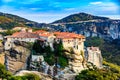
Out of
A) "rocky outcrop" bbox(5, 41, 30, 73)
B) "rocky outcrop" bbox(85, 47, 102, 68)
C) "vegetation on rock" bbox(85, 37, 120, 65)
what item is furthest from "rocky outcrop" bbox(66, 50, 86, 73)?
"vegetation on rock" bbox(85, 37, 120, 65)

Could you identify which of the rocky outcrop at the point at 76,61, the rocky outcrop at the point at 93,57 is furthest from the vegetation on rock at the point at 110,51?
the rocky outcrop at the point at 76,61

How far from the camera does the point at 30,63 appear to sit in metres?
45.3

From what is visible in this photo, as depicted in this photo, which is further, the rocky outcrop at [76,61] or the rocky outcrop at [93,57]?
the rocky outcrop at [93,57]

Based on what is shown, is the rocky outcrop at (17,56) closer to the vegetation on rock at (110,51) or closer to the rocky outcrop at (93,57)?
the rocky outcrop at (93,57)

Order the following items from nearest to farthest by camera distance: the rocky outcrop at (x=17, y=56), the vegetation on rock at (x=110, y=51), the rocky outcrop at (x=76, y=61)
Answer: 1. the rocky outcrop at (x=76, y=61)
2. the rocky outcrop at (x=17, y=56)
3. the vegetation on rock at (x=110, y=51)

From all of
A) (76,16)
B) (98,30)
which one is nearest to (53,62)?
(98,30)

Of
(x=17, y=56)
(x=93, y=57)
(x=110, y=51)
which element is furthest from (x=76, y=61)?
(x=110, y=51)

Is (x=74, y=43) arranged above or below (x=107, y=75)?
above

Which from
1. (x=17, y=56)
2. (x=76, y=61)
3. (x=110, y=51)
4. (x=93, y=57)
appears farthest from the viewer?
(x=110, y=51)

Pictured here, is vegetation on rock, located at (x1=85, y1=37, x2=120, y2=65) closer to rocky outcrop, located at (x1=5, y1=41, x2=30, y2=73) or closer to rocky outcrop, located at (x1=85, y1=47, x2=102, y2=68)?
rocky outcrop, located at (x1=85, y1=47, x2=102, y2=68)

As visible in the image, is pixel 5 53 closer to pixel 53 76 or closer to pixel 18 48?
pixel 18 48

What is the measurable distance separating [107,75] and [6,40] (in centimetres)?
1259

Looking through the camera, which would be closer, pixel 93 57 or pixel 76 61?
pixel 76 61

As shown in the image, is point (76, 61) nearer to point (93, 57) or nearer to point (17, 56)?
point (17, 56)
